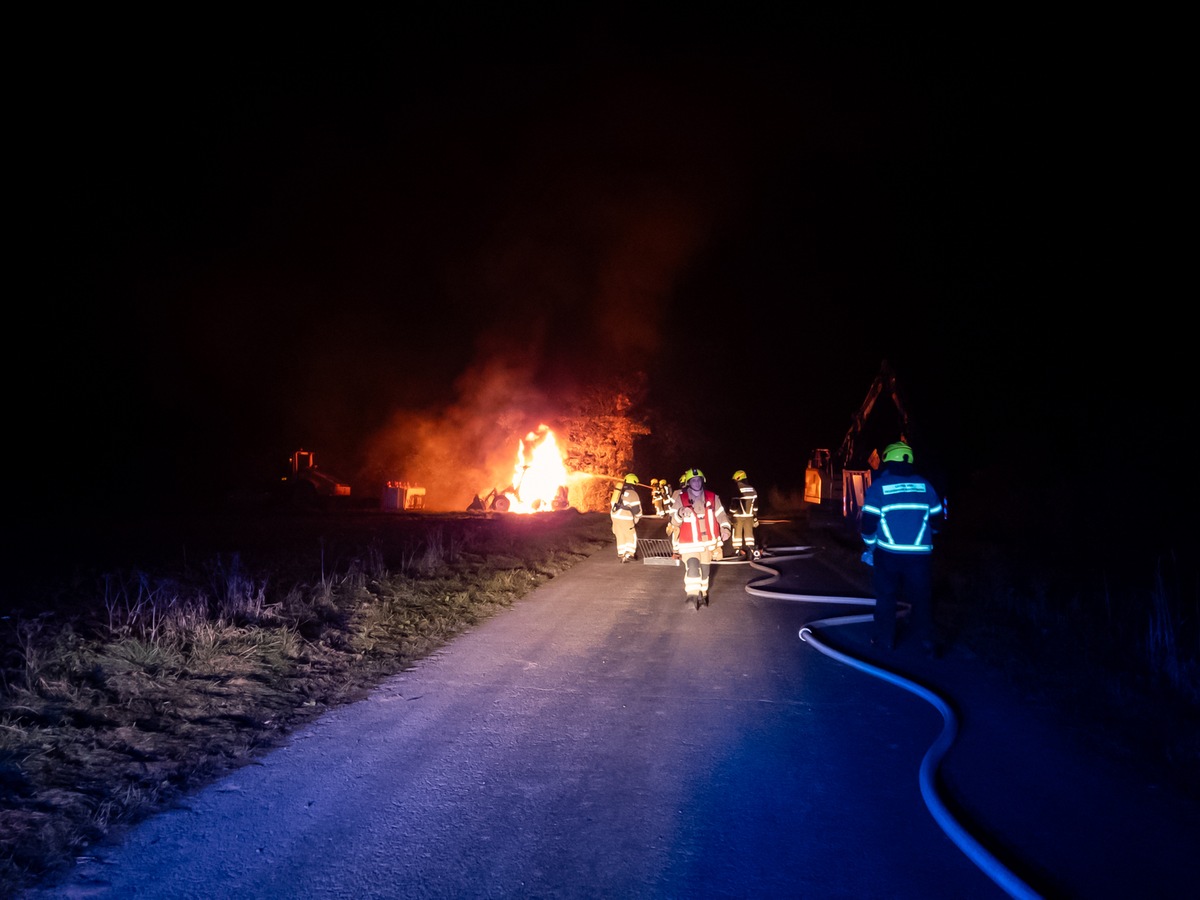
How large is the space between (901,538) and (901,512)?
0.25 m

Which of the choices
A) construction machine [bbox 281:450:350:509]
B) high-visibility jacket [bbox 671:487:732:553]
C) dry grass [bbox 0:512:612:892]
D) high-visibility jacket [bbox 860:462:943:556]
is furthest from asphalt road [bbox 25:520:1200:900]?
construction machine [bbox 281:450:350:509]

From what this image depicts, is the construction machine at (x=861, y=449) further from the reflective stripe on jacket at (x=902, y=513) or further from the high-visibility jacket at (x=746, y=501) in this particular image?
the reflective stripe on jacket at (x=902, y=513)

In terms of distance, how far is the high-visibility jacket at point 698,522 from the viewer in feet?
29.8

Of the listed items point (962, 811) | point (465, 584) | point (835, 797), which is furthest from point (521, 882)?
point (465, 584)

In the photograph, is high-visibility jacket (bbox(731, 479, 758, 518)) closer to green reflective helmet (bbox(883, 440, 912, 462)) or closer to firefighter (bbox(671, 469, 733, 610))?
firefighter (bbox(671, 469, 733, 610))

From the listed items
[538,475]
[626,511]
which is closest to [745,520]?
[626,511]

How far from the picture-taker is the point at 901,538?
22.6ft

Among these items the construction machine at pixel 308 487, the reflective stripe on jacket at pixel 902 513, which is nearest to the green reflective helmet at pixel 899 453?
the reflective stripe on jacket at pixel 902 513

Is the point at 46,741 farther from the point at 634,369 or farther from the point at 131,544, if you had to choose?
the point at 634,369

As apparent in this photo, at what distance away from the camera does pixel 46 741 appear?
4270 mm

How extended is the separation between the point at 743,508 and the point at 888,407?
10509 mm

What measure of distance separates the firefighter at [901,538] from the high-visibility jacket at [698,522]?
2.23 meters

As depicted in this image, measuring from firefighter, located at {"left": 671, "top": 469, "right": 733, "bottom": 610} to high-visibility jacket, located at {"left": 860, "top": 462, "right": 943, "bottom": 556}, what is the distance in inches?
86.5

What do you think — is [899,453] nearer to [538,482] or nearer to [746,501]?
[746,501]
